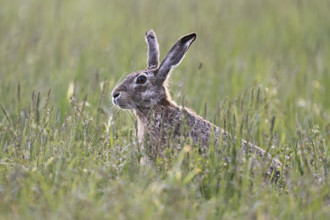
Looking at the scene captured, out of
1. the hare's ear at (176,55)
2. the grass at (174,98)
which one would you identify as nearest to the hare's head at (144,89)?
the hare's ear at (176,55)

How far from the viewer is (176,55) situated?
6.29 metres

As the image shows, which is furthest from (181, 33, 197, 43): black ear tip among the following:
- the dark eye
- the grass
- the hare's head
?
the dark eye

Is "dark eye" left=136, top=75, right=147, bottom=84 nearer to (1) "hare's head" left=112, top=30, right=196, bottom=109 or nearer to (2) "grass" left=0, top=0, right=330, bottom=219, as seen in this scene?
(1) "hare's head" left=112, top=30, right=196, bottom=109

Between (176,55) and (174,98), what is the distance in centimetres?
79

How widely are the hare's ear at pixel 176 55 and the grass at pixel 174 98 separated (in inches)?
9.4

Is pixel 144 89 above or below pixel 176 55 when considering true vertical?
below

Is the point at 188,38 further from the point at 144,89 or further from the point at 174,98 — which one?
the point at 174,98

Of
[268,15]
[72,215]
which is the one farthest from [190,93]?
[268,15]

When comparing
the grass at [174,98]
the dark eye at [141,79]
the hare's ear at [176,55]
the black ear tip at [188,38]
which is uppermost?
the black ear tip at [188,38]

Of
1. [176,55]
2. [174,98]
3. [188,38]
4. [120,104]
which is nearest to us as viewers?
[188,38]

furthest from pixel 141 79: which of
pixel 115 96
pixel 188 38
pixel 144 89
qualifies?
pixel 188 38

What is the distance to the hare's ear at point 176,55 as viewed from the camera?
6.13 metres

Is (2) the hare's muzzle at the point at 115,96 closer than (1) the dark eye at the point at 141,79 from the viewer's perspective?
Yes

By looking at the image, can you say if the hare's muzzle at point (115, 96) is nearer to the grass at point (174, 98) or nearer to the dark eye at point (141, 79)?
the grass at point (174, 98)
